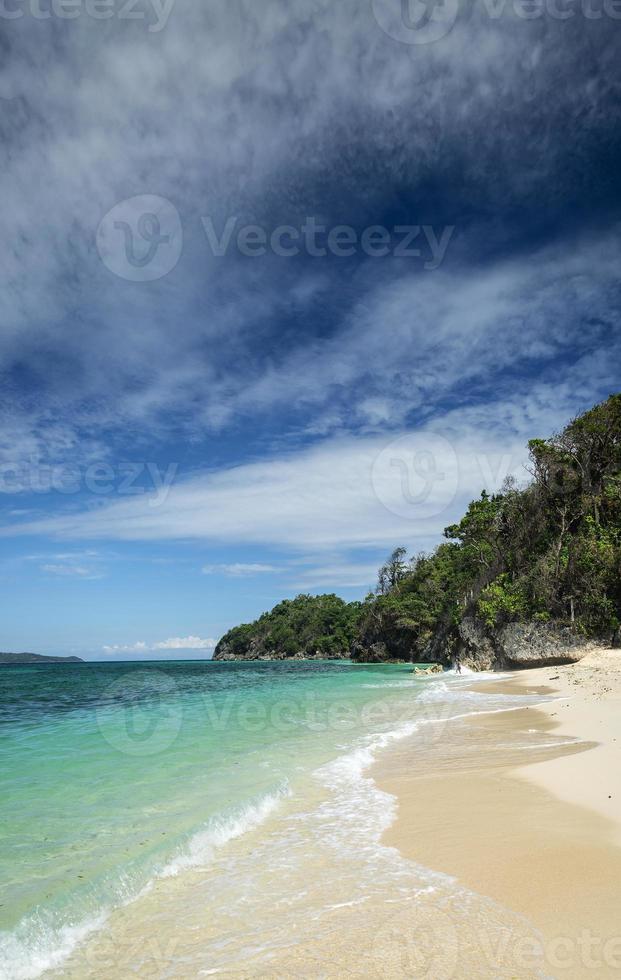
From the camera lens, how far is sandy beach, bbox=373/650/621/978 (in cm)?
344

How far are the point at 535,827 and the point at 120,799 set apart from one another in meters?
5.81

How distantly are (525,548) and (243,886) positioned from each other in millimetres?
36929

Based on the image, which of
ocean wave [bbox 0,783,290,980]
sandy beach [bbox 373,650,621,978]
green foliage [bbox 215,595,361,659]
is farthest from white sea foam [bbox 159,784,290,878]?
green foliage [bbox 215,595,361,659]

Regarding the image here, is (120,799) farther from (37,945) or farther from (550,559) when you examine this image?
(550,559)

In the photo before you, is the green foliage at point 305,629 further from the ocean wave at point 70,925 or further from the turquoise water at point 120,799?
the ocean wave at point 70,925

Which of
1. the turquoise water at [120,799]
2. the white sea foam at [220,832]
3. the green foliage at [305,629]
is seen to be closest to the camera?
the turquoise water at [120,799]

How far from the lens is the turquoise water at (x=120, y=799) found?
4754mm

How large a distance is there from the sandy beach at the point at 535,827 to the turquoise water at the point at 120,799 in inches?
84.8

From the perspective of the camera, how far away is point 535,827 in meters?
5.39

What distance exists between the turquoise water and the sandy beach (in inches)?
84.8

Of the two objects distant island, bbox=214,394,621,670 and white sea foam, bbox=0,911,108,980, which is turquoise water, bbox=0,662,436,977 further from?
distant island, bbox=214,394,621,670

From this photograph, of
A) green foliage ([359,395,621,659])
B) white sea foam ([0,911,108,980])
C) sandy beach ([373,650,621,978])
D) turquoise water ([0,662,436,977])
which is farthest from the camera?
green foliage ([359,395,621,659])

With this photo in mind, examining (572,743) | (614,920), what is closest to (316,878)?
(614,920)

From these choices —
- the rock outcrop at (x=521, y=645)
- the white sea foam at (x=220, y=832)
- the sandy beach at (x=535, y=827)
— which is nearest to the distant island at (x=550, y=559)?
the rock outcrop at (x=521, y=645)
